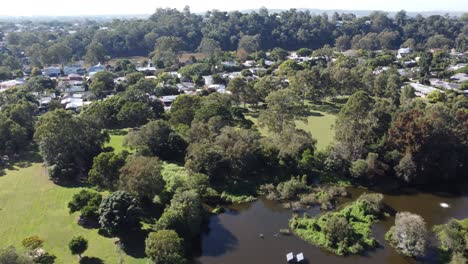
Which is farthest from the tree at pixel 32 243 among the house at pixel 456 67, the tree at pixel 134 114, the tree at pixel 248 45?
the tree at pixel 248 45

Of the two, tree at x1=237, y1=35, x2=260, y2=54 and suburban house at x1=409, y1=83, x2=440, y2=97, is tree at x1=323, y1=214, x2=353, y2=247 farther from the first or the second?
tree at x1=237, y1=35, x2=260, y2=54

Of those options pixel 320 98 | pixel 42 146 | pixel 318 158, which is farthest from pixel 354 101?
pixel 42 146

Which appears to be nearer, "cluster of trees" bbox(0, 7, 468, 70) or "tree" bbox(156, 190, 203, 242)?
"tree" bbox(156, 190, 203, 242)

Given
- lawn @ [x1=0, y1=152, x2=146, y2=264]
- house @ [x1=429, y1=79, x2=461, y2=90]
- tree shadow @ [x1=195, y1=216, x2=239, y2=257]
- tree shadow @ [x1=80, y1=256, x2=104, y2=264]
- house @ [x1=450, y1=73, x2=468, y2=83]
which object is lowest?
tree shadow @ [x1=195, y1=216, x2=239, y2=257]

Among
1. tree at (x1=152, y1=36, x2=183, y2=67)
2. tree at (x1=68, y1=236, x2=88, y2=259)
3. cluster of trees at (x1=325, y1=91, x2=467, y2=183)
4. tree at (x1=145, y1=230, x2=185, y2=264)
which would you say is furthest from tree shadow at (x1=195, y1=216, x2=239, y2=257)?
tree at (x1=152, y1=36, x2=183, y2=67)

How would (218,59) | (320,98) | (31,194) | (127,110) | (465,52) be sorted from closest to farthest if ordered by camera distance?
(31,194)
(127,110)
(320,98)
(218,59)
(465,52)

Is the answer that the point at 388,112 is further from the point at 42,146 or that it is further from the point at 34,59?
the point at 34,59

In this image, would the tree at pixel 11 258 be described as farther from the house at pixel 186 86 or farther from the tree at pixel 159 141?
the house at pixel 186 86

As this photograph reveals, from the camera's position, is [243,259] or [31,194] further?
[31,194]

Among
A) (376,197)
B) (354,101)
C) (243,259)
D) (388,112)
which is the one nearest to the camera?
(243,259)
